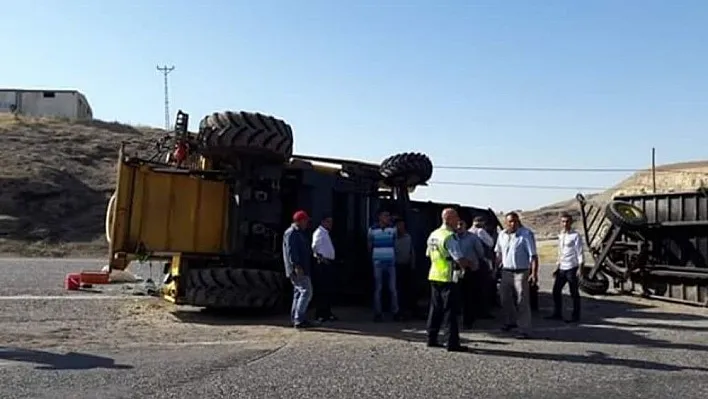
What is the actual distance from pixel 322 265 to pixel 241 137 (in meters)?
2.27

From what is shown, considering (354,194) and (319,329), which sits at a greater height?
(354,194)

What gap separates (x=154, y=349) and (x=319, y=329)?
8.46 ft

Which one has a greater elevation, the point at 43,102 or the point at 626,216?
the point at 43,102

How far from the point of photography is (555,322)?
41.7 feet

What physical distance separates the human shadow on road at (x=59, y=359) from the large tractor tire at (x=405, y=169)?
645 cm

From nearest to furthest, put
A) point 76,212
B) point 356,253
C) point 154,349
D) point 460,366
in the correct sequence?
1. point 460,366
2. point 154,349
3. point 356,253
4. point 76,212

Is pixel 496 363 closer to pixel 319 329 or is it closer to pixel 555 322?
pixel 319 329

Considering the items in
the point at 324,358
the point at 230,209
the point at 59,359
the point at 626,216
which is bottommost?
the point at 59,359

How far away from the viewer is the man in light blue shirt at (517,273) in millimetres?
10938

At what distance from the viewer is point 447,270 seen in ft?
32.4

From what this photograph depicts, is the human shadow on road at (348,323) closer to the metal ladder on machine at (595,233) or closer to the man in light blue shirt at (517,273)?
the man in light blue shirt at (517,273)

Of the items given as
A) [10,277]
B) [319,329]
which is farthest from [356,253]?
[10,277]

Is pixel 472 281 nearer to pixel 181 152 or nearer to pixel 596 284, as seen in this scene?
pixel 181 152

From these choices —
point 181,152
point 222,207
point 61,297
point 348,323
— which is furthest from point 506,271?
point 61,297
